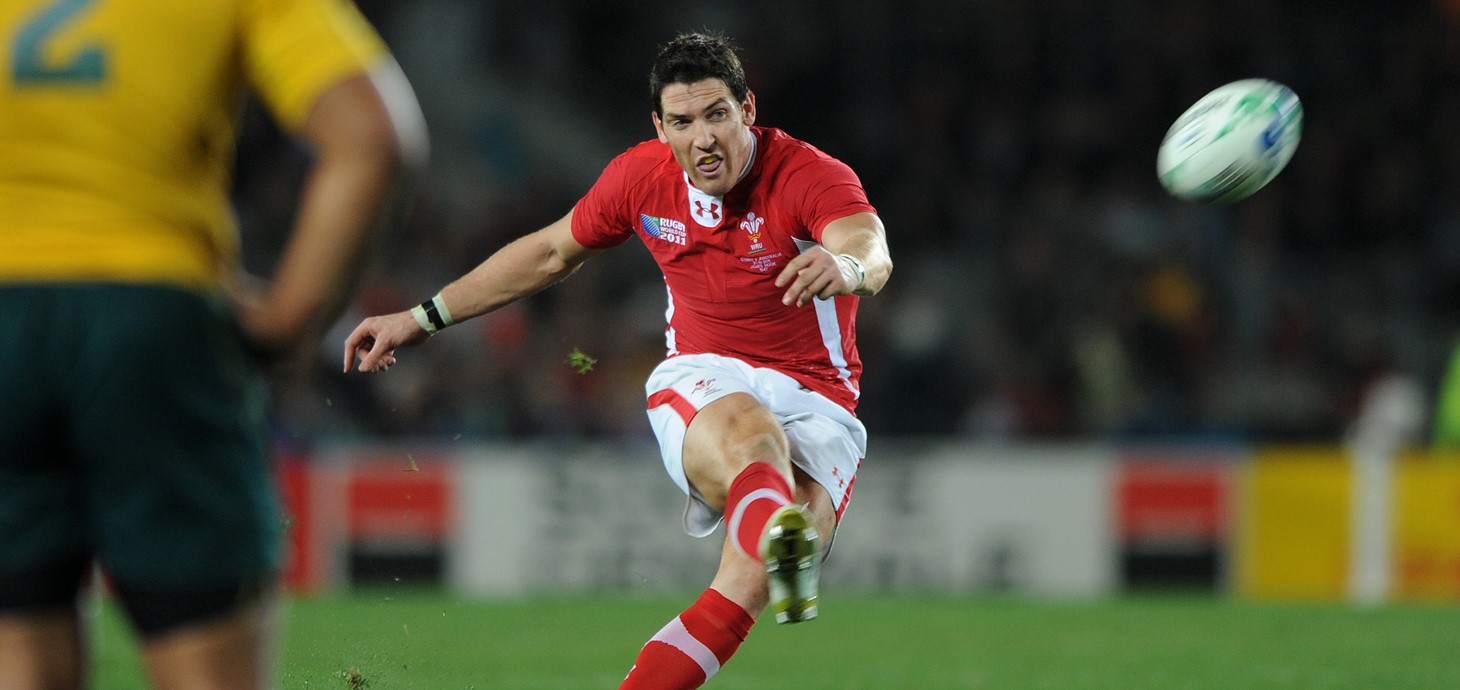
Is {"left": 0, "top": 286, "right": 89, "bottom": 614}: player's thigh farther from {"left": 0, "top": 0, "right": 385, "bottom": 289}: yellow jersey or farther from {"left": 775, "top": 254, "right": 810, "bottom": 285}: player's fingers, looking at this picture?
{"left": 775, "top": 254, "right": 810, "bottom": 285}: player's fingers

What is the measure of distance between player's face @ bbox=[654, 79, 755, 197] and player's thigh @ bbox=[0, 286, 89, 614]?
8.77 feet

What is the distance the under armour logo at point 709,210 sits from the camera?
16.9ft

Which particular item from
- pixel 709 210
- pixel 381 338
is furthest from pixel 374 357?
pixel 709 210

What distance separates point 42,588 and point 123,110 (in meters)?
0.69

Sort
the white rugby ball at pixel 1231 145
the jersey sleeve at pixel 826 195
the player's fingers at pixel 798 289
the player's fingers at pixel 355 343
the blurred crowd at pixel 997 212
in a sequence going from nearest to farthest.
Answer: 1. the player's fingers at pixel 798 289
2. the player's fingers at pixel 355 343
3. the jersey sleeve at pixel 826 195
4. the white rugby ball at pixel 1231 145
5. the blurred crowd at pixel 997 212

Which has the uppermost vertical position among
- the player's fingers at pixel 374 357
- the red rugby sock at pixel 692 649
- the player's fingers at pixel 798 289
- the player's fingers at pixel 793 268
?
the player's fingers at pixel 793 268

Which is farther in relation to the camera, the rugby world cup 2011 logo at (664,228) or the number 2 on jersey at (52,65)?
the rugby world cup 2011 logo at (664,228)

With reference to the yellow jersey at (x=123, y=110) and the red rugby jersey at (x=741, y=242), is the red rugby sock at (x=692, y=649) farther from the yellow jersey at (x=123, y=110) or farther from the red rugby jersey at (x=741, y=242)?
the yellow jersey at (x=123, y=110)

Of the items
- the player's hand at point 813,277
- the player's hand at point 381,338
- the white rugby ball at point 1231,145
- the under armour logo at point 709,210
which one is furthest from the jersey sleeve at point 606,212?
the white rugby ball at point 1231,145

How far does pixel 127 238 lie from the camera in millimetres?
2443

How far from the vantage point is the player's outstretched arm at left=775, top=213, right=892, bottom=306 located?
369cm

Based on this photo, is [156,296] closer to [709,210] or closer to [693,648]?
[693,648]

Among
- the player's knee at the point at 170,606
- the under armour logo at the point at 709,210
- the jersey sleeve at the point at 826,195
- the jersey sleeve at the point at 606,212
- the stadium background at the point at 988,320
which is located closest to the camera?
the player's knee at the point at 170,606

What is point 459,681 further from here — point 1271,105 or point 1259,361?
point 1259,361
